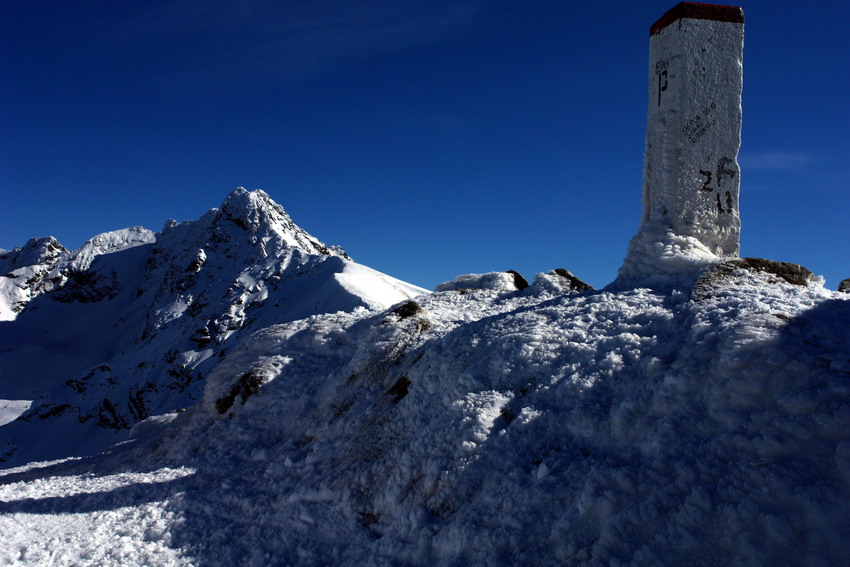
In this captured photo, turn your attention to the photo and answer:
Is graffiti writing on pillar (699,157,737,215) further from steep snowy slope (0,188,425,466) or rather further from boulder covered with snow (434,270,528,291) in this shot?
steep snowy slope (0,188,425,466)

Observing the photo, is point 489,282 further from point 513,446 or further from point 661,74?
point 513,446

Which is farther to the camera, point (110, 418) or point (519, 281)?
point (110, 418)

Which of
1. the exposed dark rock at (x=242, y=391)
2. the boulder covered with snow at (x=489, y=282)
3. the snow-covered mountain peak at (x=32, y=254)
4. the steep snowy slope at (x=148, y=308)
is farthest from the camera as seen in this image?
the snow-covered mountain peak at (x=32, y=254)

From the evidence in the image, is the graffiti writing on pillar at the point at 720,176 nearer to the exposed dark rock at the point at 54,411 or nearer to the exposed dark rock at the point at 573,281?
the exposed dark rock at the point at 573,281

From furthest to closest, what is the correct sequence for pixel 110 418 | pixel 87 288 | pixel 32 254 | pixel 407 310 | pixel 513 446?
pixel 32 254 < pixel 87 288 < pixel 110 418 < pixel 407 310 < pixel 513 446

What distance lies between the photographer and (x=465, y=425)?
23.7 feet

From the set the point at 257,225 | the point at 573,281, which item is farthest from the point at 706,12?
the point at 257,225

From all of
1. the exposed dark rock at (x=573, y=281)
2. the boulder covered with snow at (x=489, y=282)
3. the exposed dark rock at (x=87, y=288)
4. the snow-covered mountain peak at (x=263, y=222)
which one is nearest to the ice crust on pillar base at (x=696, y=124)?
the exposed dark rock at (x=573, y=281)

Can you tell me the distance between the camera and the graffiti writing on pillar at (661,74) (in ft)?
33.6

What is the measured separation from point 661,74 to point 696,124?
1082 millimetres

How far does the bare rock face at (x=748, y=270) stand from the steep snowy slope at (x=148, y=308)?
38.6 meters

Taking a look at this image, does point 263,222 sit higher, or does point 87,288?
point 263,222

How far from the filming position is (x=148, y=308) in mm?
80562

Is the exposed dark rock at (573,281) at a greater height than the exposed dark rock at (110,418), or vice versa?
the exposed dark rock at (573,281)
